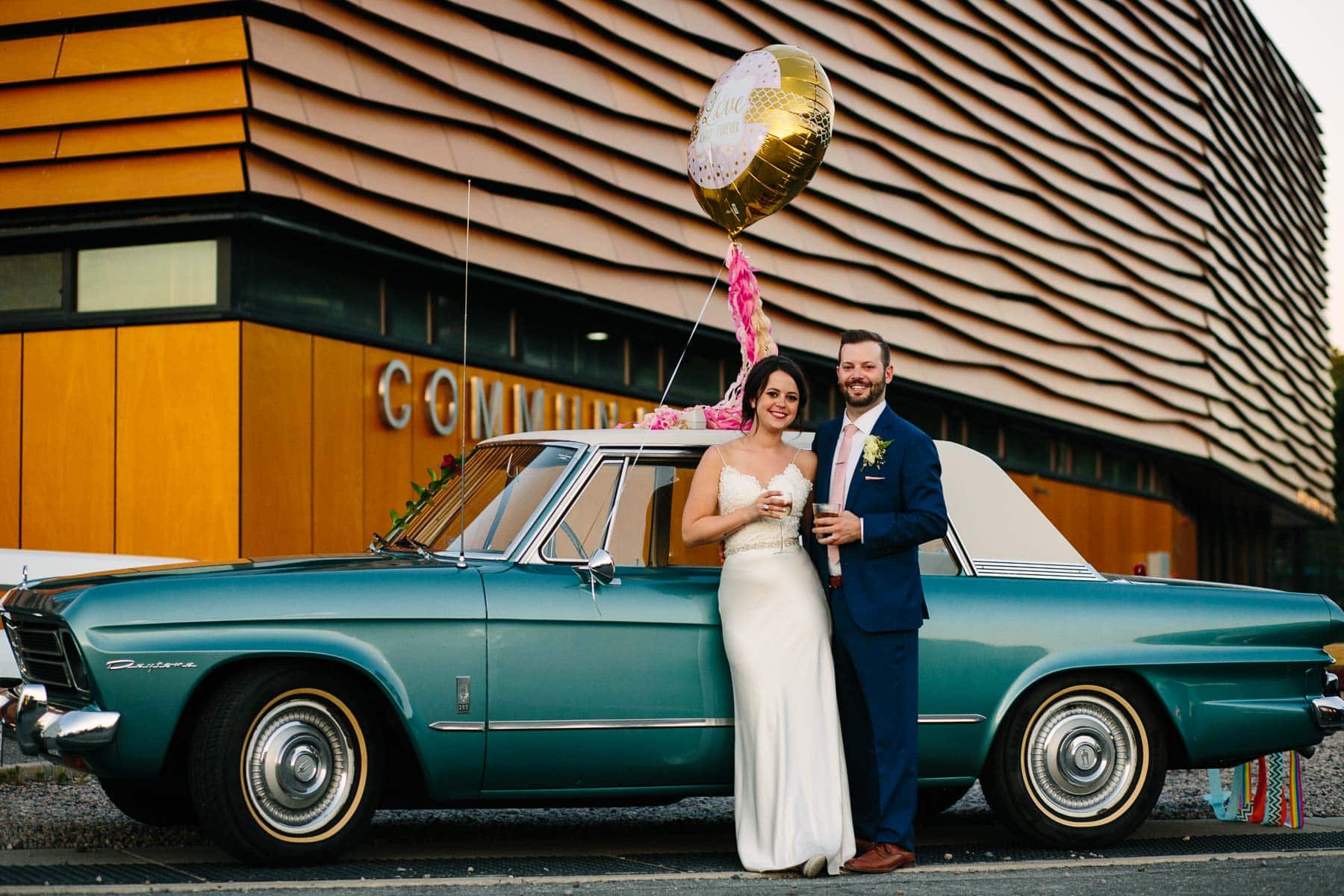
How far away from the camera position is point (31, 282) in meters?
13.2

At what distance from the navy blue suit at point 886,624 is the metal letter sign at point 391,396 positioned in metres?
8.66

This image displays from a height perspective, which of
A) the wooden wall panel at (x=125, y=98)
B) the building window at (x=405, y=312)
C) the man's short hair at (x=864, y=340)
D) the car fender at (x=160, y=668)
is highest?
the wooden wall panel at (x=125, y=98)

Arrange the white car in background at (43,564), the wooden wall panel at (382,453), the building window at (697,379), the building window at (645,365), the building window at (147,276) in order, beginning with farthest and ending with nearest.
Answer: the building window at (697,379) < the building window at (645,365) < the wooden wall panel at (382,453) < the building window at (147,276) < the white car in background at (43,564)

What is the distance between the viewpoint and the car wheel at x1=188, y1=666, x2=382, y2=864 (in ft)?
16.8

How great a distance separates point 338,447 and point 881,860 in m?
8.64

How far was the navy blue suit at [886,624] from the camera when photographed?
559 cm

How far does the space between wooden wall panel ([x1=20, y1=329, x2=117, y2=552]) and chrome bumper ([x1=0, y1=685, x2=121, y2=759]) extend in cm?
759

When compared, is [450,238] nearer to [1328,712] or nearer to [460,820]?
[460,820]

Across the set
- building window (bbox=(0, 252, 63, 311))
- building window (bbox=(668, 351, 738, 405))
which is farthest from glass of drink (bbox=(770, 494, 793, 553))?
building window (bbox=(668, 351, 738, 405))

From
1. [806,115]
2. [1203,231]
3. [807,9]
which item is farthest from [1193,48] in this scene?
[806,115]

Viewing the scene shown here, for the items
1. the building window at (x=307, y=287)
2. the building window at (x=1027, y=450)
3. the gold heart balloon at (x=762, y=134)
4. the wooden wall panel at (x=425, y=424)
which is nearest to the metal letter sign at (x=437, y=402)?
the wooden wall panel at (x=425, y=424)

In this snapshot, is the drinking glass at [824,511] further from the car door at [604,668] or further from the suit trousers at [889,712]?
the car door at [604,668]

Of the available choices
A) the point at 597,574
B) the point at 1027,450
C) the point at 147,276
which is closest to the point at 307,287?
the point at 147,276

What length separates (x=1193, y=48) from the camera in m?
32.0
